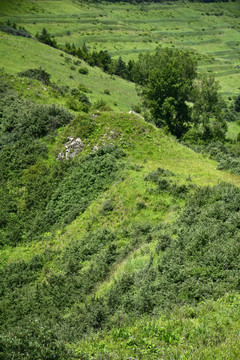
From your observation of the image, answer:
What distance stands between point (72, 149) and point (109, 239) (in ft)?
38.8

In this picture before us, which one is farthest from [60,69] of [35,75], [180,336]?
[180,336]

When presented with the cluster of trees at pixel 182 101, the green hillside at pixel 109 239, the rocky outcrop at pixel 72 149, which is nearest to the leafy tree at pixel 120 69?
the cluster of trees at pixel 182 101

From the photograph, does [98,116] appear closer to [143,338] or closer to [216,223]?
Result: [216,223]

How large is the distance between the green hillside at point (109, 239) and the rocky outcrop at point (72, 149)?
0.13 meters

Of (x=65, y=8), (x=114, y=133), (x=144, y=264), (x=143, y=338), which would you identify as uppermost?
(x=65, y=8)

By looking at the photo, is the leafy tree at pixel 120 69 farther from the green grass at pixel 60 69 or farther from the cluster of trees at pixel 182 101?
the cluster of trees at pixel 182 101

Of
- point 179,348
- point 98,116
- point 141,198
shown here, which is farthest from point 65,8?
point 179,348

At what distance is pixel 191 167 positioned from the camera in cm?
2348

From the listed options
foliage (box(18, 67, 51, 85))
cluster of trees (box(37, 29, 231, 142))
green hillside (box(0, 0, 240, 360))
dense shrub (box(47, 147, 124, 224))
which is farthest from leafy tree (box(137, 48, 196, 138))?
dense shrub (box(47, 147, 124, 224))

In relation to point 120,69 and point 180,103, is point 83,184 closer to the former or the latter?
point 180,103

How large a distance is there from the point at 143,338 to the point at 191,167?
1662 cm

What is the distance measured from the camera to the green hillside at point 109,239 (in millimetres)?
9250

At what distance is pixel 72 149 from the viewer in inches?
1066

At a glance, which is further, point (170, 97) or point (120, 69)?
point (120, 69)
